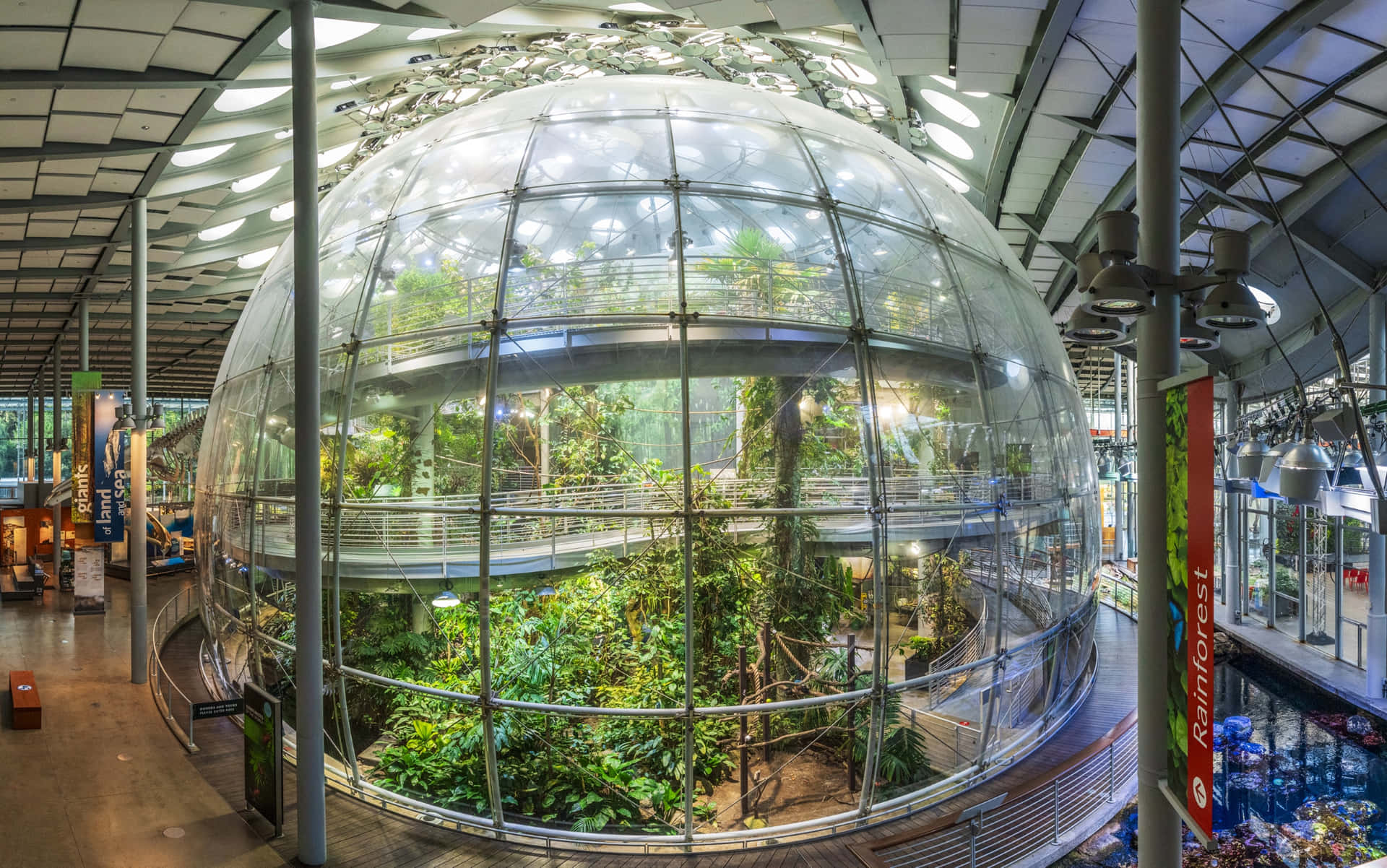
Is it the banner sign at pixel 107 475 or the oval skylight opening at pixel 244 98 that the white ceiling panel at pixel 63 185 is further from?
the banner sign at pixel 107 475

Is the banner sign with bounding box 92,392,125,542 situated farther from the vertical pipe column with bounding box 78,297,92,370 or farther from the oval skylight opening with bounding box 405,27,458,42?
the oval skylight opening with bounding box 405,27,458,42

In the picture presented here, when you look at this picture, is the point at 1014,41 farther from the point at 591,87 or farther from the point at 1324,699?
the point at 1324,699

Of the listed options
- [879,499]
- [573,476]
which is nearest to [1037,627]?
[879,499]

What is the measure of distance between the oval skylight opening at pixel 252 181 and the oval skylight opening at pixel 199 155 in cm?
110

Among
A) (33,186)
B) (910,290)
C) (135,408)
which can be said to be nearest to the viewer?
(910,290)

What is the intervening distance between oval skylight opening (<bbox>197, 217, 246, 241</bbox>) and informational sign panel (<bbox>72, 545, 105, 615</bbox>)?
9525mm

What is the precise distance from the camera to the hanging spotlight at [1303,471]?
1250 centimetres

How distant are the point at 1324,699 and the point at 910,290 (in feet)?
48.8

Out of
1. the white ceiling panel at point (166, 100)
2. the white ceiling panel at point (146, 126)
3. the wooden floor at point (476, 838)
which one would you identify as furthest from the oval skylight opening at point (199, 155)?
the wooden floor at point (476, 838)

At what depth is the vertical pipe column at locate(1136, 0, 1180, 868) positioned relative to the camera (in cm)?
534

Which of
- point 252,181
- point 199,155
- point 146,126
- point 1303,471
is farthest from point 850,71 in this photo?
point 146,126

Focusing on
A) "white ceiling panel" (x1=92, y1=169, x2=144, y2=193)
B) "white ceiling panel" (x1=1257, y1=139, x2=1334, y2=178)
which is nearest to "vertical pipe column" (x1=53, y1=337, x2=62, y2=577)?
"white ceiling panel" (x1=92, y1=169, x2=144, y2=193)

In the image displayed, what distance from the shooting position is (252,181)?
19312 millimetres

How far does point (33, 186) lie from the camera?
15.2 m
